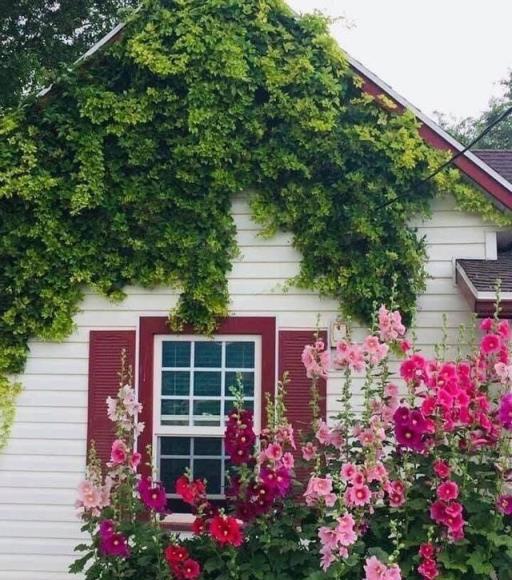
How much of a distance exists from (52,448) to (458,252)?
12.8ft

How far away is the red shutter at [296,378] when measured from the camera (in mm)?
6172

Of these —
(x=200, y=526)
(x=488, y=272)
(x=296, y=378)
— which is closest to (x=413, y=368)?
(x=200, y=526)

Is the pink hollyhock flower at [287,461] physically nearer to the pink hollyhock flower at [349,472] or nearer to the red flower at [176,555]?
the pink hollyhock flower at [349,472]

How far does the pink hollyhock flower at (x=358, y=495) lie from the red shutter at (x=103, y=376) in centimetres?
310

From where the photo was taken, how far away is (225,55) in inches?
240

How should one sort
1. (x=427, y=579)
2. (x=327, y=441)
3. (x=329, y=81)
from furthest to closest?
(x=329, y=81), (x=327, y=441), (x=427, y=579)

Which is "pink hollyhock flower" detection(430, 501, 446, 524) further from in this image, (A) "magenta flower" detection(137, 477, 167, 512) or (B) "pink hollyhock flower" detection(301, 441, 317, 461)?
(A) "magenta flower" detection(137, 477, 167, 512)

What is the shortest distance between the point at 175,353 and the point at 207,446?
851 mm

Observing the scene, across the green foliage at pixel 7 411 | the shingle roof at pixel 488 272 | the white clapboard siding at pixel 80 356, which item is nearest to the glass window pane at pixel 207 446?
the white clapboard siding at pixel 80 356

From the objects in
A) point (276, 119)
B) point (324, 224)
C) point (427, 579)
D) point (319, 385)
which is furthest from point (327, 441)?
point (276, 119)

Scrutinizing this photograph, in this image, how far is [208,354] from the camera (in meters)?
6.35

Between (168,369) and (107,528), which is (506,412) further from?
(168,369)

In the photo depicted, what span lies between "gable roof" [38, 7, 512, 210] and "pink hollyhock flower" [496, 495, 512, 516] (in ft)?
9.46

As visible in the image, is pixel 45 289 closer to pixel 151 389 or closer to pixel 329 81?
pixel 151 389
